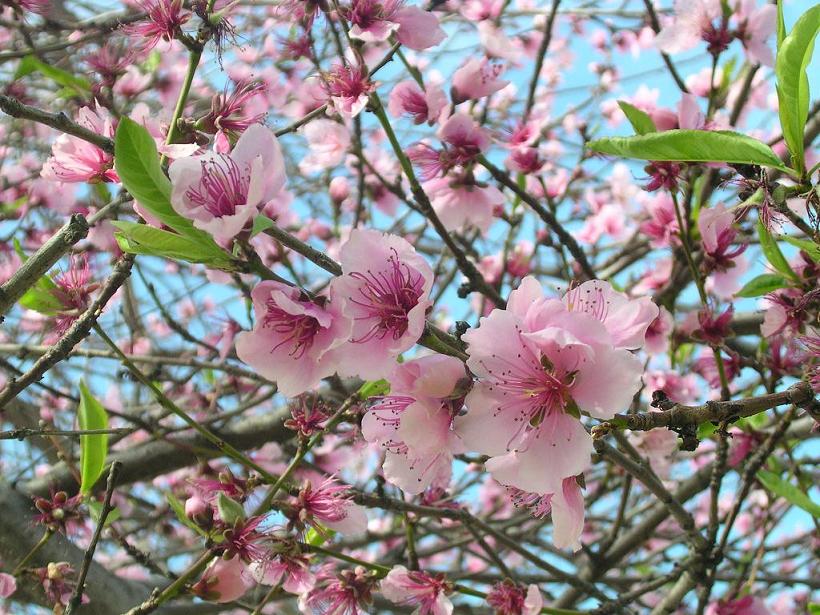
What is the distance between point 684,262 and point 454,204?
723 mm

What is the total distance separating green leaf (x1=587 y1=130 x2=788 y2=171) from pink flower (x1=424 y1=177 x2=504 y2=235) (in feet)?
3.49

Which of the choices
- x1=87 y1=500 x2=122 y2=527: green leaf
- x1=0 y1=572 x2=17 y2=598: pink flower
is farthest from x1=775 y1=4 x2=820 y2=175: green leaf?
x1=0 y1=572 x2=17 y2=598: pink flower

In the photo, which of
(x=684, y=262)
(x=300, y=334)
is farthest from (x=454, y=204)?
(x=300, y=334)

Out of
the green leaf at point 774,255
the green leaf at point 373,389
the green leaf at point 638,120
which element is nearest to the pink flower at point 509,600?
the green leaf at point 373,389

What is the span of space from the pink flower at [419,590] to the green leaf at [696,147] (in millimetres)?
895

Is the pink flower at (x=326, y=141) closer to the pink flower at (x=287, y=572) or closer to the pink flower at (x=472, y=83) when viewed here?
the pink flower at (x=472, y=83)

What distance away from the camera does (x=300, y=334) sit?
3.53 feet

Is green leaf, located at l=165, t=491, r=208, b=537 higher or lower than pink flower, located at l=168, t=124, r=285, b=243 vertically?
lower

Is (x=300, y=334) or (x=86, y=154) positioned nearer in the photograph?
(x=300, y=334)

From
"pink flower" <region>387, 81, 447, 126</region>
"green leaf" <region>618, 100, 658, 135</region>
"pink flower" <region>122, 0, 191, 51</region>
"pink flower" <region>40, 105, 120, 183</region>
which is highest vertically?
"pink flower" <region>387, 81, 447, 126</region>

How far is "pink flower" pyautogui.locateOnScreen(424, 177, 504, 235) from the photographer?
2029mm

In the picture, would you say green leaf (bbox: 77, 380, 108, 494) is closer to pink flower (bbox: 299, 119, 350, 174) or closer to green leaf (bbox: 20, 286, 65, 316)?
green leaf (bbox: 20, 286, 65, 316)

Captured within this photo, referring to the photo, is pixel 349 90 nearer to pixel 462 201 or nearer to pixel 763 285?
pixel 462 201

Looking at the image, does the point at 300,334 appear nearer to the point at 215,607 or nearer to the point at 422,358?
the point at 422,358
